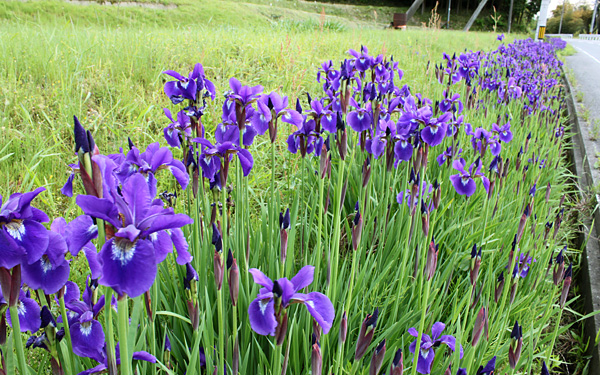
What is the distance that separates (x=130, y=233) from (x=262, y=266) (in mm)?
1315

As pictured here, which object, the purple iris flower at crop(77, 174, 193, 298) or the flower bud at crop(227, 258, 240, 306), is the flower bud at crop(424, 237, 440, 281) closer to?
the flower bud at crop(227, 258, 240, 306)

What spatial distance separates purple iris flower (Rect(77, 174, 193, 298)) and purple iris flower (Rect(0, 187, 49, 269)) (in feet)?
0.38

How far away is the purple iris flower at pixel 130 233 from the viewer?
1.94 feet

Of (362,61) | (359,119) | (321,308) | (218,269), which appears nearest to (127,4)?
(362,61)

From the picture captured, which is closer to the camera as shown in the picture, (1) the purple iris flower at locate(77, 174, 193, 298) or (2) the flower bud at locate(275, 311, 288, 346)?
(1) the purple iris flower at locate(77, 174, 193, 298)

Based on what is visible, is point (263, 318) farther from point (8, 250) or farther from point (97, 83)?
point (97, 83)

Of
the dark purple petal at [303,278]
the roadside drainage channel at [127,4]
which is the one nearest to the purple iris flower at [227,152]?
the dark purple petal at [303,278]

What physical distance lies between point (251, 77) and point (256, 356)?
413cm

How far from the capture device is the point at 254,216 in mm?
2752

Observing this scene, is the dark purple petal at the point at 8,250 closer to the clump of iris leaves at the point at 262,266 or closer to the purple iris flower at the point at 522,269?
the clump of iris leaves at the point at 262,266

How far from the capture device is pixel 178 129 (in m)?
1.65

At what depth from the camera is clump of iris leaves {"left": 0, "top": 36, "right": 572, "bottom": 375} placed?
662 millimetres

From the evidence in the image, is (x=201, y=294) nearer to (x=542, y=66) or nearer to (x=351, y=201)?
(x=351, y=201)

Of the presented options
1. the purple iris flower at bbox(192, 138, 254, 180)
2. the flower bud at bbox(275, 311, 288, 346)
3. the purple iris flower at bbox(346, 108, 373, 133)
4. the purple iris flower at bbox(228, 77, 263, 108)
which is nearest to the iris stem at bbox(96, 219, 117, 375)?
the flower bud at bbox(275, 311, 288, 346)
